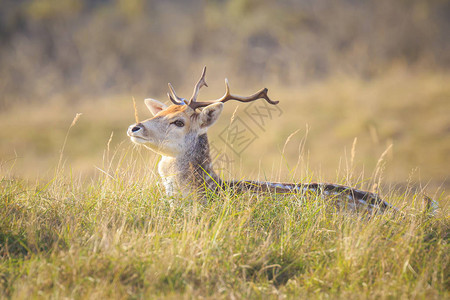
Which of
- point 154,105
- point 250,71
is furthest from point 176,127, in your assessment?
point 250,71

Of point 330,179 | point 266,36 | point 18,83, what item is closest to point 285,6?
point 266,36

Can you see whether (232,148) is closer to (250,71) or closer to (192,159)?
(192,159)

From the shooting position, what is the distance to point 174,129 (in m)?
5.24

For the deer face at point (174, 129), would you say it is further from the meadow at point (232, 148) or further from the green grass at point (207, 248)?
the green grass at point (207, 248)

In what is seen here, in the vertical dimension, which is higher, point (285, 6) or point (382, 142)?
point (285, 6)

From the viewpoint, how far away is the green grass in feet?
11.1

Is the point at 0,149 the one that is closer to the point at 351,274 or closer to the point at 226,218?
the point at 226,218

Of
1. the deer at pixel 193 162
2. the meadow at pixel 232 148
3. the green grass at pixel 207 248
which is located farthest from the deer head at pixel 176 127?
the green grass at pixel 207 248

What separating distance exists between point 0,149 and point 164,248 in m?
13.2

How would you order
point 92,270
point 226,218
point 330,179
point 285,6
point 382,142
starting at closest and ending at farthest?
point 92,270 < point 226,218 < point 330,179 < point 382,142 < point 285,6

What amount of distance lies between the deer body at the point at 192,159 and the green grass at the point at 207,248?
362mm

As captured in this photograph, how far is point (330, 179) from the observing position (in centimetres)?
577

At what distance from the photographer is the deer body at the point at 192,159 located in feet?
16.2

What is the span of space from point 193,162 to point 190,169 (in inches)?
4.0
